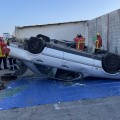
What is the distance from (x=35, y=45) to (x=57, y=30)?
1696 centimetres

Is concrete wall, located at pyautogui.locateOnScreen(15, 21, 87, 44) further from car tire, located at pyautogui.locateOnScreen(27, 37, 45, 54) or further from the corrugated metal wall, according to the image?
car tire, located at pyautogui.locateOnScreen(27, 37, 45, 54)

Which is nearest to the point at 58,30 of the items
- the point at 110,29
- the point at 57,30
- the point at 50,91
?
the point at 57,30

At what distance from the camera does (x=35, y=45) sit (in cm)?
950

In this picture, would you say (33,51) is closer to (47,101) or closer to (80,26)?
(47,101)

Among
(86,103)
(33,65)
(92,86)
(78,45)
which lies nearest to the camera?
(86,103)

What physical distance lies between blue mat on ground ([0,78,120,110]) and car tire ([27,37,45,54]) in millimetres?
1109

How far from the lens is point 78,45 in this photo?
63.9ft

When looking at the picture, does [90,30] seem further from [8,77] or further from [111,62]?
[111,62]

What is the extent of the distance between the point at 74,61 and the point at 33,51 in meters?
1.29

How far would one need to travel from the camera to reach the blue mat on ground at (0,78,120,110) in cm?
752

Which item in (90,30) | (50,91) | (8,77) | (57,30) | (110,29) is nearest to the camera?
(50,91)

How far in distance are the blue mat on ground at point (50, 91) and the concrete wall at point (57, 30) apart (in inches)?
614

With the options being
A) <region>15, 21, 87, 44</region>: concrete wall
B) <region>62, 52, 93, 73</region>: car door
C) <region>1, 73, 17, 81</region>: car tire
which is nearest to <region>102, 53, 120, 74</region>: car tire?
<region>62, 52, 93, 73</region>: car door

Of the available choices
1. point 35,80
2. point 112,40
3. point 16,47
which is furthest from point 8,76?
point 112,40
